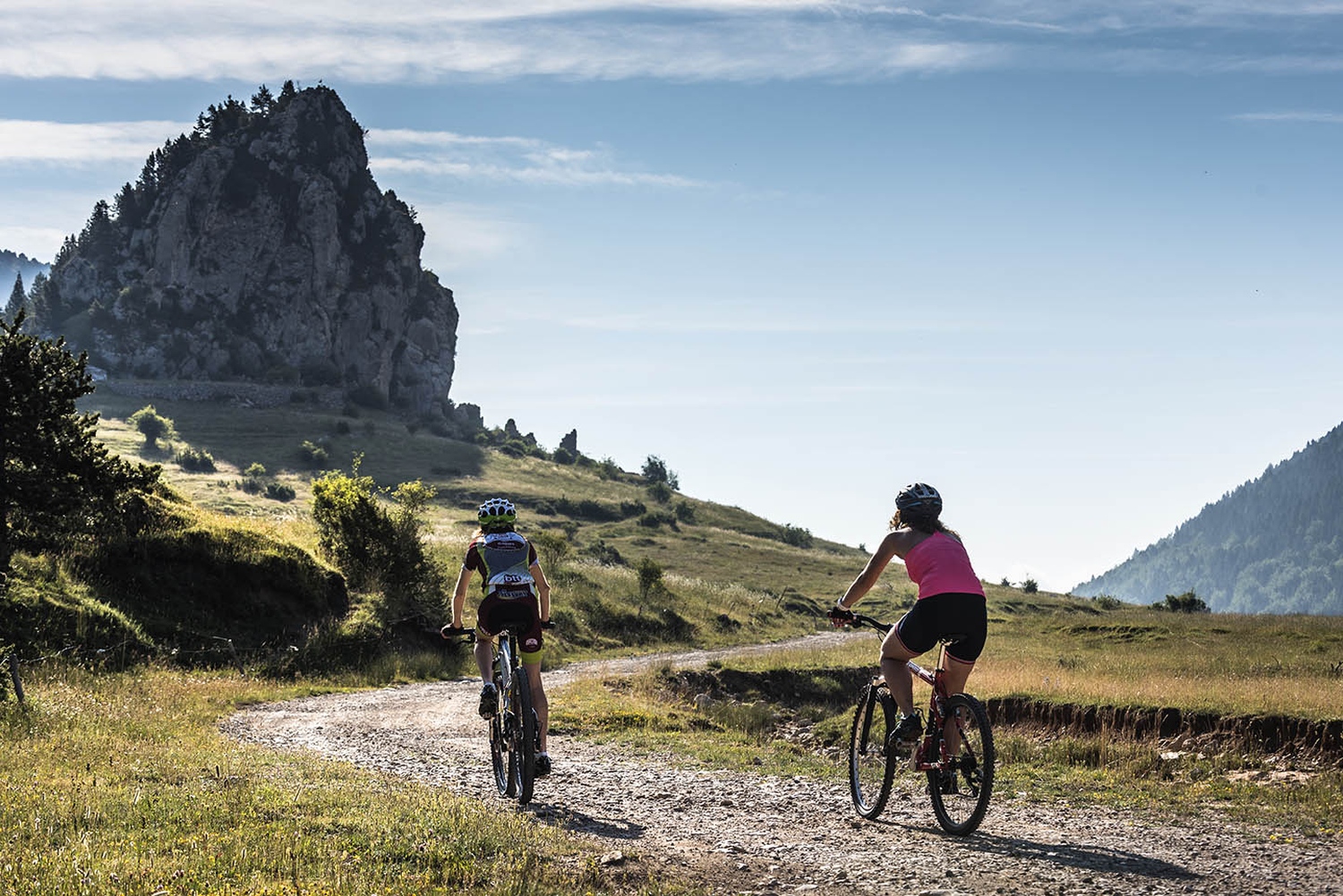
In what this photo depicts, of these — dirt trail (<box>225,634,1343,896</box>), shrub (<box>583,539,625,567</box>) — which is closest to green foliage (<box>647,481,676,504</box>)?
shrub (<box>583,539,625,567</box>)

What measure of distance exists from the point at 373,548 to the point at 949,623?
1093 inches

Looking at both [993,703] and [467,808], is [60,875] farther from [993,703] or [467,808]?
[993,703]

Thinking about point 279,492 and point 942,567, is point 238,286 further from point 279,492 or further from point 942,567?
point 942,567

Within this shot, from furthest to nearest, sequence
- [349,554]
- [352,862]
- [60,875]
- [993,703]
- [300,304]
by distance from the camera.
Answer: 1. [300,304]
2. [349,554]
3. [993,703]
4. [352,862]
5. [60,875]

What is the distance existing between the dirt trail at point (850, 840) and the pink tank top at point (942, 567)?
2.03 m

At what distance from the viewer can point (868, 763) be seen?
33.4 ft

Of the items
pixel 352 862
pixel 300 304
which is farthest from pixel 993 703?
pixel 300 304

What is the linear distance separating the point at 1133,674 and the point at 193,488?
92.4 meters

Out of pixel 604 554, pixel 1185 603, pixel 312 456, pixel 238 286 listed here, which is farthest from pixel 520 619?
pixel 238 286

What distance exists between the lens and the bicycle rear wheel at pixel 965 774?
855 cm

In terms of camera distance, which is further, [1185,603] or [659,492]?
[659,492]

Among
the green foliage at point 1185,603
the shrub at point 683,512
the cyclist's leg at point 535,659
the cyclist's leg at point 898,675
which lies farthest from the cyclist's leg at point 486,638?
the shrub at point 683,512

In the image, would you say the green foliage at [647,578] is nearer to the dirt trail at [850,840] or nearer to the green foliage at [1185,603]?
the green foliage at [1185,603]

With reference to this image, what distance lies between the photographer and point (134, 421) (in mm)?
135875
